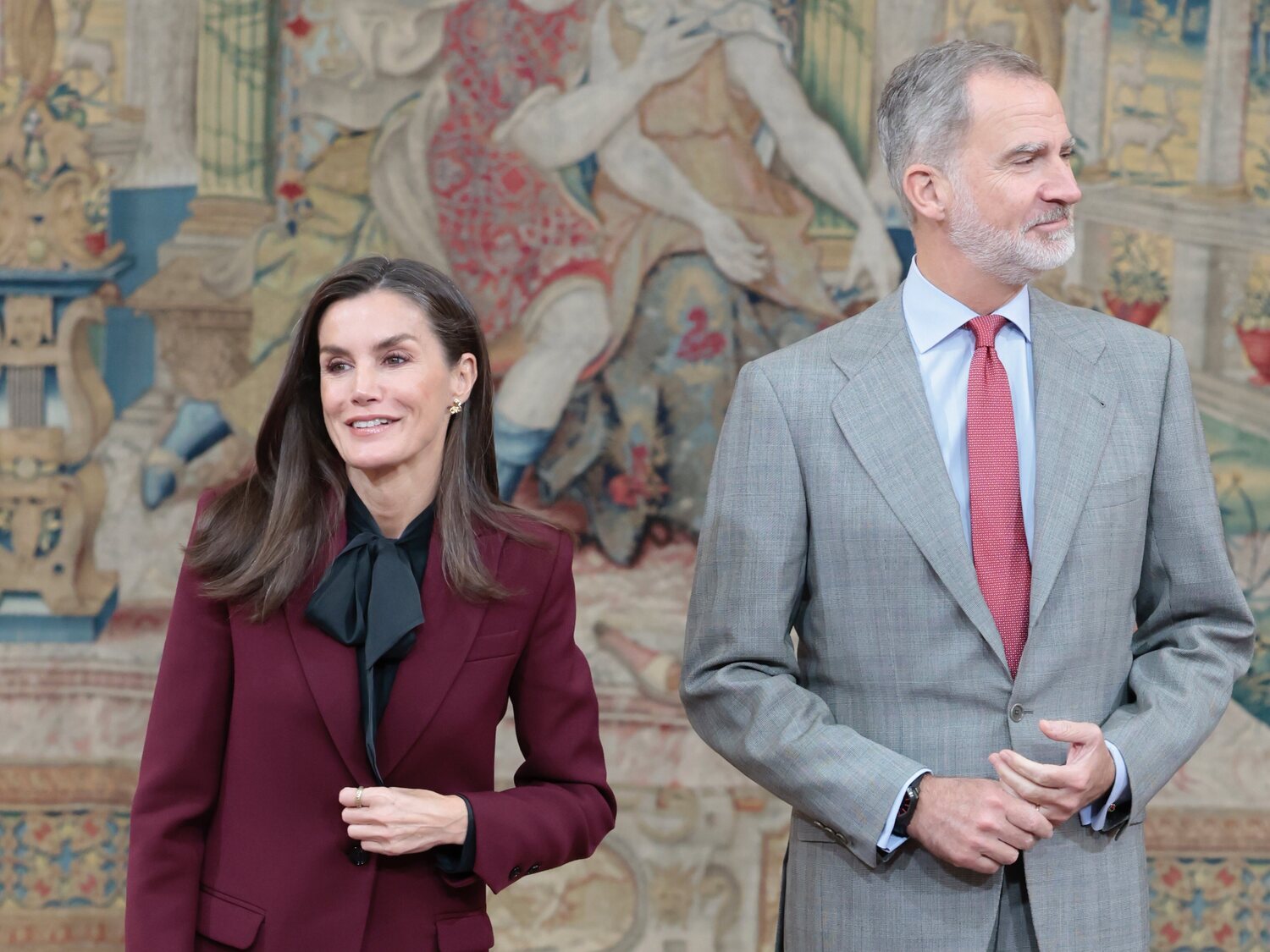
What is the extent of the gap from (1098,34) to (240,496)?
358 centimetres

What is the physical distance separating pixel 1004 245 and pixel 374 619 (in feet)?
3.79

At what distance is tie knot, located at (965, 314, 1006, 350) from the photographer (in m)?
2.34

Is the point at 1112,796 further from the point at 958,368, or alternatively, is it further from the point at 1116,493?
the point at 958,368

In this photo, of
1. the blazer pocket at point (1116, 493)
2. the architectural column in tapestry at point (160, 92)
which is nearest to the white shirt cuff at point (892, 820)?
the blazer pocket at point (1116, 493)

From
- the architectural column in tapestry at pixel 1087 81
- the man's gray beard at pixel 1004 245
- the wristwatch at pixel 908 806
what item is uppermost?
the architectural column in tapestry at pixel 1087 81

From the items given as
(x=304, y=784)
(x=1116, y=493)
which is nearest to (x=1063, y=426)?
(x=1116, y=493)

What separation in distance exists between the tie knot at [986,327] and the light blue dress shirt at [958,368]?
Result: 0.04 feet

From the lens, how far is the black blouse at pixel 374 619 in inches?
86.1

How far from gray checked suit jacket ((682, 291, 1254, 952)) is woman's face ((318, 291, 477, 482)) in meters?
0.49

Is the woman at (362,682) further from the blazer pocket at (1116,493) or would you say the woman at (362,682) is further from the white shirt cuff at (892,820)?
the blazer pocket at (1116,493)

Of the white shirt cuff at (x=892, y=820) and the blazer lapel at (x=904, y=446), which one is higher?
the blazer lapel at (x=904, y=446)

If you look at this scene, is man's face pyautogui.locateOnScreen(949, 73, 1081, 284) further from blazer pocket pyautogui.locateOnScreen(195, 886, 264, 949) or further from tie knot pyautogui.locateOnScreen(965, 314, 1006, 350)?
blazer pocket pyautogui.locateOnScreen(195, 886, 264, 949)

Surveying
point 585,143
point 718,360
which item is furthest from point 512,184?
point 718,360

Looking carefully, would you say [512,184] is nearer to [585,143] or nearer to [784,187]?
[585,143]
